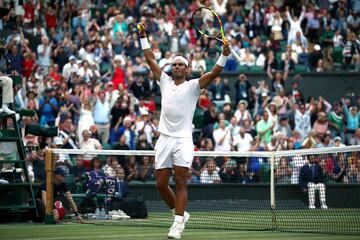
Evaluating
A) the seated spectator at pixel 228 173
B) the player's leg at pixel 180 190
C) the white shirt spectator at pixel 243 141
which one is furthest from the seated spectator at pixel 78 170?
the white shirt spectator at pixel 243 141

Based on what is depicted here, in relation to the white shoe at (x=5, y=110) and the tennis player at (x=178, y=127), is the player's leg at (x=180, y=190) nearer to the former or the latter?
the tennis player at (x=178, y=127)

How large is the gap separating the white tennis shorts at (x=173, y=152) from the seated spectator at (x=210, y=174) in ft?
20.4

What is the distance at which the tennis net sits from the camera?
17.4 metres

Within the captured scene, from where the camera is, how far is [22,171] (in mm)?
18344

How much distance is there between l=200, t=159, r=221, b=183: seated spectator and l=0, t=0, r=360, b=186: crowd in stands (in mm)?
26

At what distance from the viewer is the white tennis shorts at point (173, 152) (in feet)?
46.3

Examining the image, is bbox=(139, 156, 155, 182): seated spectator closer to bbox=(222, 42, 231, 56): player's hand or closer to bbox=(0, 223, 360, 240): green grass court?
bbox=(0, 223, 360, 240): green grass court

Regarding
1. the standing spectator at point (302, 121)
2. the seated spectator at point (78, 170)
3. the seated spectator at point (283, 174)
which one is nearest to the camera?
the seated spectator at point (283, 174)

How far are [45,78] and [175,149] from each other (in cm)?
1424

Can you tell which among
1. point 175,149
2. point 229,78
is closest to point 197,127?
point 229,78

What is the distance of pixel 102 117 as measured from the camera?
27047 millimetres

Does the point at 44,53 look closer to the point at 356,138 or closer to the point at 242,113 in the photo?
the point at 242,113

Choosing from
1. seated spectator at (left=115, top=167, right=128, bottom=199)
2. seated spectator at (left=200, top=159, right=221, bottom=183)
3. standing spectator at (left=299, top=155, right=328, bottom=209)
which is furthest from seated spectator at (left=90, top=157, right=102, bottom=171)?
standing spectator at (left=299, top=155, right=328, bottom=209)

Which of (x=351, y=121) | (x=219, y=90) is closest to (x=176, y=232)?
(x=351, y=121)
